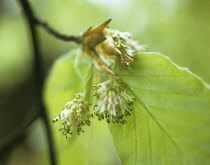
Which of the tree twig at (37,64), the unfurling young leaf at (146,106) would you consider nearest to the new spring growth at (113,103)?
the unfurling young leaf at (146,106)

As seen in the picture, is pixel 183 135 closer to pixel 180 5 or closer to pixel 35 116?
pixel 35 116

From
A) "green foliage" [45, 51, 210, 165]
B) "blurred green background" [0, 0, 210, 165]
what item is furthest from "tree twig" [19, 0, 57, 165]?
"green foliage" [45, 51, 210, 165]

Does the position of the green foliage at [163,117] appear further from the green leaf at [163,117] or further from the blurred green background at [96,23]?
the blurred green background at [96,23]

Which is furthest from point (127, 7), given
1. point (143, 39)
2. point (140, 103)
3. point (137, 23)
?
point (140, 103)

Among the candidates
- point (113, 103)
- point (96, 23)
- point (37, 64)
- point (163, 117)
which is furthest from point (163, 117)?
point (96, 23)

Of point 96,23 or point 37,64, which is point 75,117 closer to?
point 37,64

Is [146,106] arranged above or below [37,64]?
below
